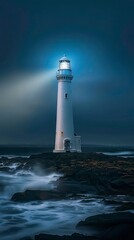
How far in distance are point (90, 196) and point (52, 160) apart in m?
12.1

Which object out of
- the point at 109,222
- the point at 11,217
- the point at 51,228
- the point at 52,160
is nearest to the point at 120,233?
the point at 109,222

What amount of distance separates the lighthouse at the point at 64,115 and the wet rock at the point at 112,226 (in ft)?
63.8

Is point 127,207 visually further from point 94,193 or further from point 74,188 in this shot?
point 74,188

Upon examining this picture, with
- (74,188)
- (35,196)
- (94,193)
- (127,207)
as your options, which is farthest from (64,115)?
(127,207)

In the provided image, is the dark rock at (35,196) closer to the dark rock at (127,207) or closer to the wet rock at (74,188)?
the wet rock at (74,188)

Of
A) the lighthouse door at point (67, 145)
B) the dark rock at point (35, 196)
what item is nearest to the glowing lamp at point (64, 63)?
the lighthouse door at point (67, 145)

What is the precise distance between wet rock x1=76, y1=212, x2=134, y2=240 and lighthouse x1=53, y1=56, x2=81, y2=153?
63.8ft

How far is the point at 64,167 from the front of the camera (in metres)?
22.4

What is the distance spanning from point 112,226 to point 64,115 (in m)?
20.6

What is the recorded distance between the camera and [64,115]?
28.6 meters

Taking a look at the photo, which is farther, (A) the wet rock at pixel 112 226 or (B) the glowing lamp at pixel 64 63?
(B) the glowing lamp at pixel 64 63

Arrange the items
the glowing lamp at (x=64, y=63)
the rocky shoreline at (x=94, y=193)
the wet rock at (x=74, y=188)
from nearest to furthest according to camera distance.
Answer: the rocky shoreline at (x=94, y=193) → the wet rock at (x=74, y=188) → the glowing lamp at (x=64, y=63)

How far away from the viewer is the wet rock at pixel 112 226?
24.9ft

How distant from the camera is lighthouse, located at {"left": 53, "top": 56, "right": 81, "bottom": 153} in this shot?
28.6 meters
